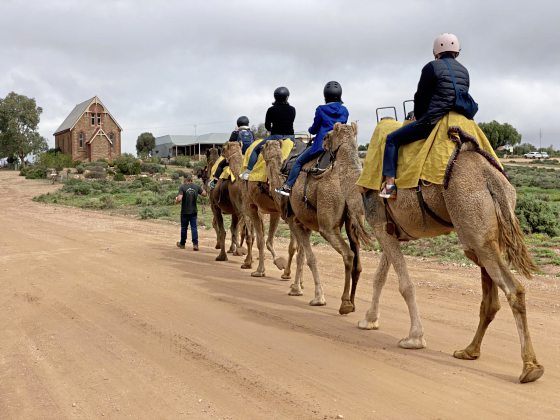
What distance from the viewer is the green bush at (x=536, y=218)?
63.6ft

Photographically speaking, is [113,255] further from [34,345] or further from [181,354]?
[181,354]

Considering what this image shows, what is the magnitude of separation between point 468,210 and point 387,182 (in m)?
1.18

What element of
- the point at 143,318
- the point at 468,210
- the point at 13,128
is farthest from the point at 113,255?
the point at 13,128

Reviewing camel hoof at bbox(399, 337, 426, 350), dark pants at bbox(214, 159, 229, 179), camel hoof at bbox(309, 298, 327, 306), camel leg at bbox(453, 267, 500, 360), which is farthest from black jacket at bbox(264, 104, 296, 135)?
camel leg at bbox(453, 267, 500, 360)

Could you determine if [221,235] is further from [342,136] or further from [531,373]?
[531,373]

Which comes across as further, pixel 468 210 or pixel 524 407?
pixel 468 210

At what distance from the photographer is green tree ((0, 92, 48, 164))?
9919 centimetres

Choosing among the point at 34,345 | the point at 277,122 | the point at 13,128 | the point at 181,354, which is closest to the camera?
the point at 181,354

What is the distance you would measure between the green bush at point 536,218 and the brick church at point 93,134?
2957 inches

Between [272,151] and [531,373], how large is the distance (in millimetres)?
6837

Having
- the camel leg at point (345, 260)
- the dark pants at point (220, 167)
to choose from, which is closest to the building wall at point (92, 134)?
the dark pants at point (220, 167)

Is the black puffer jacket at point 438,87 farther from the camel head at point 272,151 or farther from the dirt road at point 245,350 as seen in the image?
the camel head at point 272,151

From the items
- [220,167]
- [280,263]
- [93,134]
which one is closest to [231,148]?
[220,167]

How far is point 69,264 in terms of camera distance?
14172 millimetres
